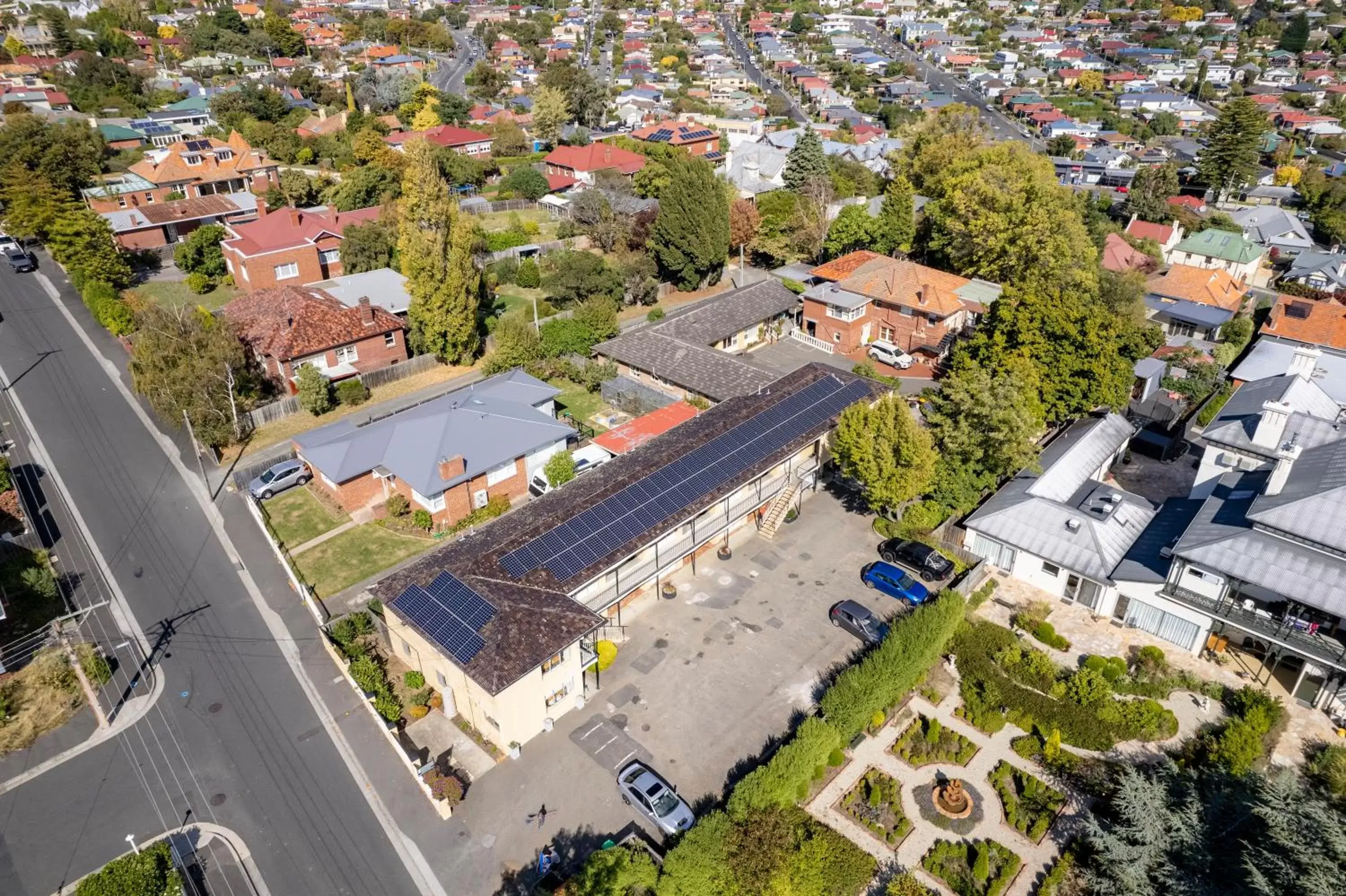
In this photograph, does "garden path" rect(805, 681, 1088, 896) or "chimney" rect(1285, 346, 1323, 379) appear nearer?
"garden path" rect(805, 681, 1088, 896)

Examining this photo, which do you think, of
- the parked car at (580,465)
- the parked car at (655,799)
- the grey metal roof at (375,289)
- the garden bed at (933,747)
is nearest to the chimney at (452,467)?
the parked car at (580,465)

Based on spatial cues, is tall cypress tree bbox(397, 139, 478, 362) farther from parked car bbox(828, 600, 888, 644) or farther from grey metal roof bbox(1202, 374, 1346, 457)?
grey metal roof bbox(1202, 374, 1346, 457)

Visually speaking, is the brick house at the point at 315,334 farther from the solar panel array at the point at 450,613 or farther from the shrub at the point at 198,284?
the solar panel array at the point at 450,613

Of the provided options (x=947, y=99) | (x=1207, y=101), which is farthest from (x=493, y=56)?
(x=1207, y=101)

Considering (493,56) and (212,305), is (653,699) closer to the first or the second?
(212,305)

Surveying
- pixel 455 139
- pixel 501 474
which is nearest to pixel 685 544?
pixel 501 474

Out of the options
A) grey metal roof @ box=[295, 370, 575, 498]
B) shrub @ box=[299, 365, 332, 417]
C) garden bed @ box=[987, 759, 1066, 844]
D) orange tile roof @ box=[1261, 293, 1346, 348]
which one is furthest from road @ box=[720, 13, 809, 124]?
garden bed @ box=[987, 759, 1066, 844]
